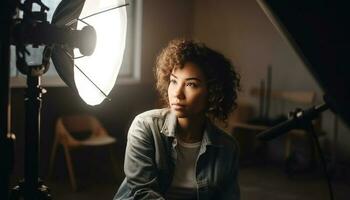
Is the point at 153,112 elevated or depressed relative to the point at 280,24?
depressed

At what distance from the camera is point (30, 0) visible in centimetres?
66

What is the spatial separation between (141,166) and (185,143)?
18 centimetres

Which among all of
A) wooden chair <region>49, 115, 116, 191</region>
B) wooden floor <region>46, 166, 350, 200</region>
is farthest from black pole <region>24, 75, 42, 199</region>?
wooden chair <region>49, 115, 116, 191</region>

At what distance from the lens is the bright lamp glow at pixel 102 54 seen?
853 millimetres

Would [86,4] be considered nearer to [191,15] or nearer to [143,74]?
[143,74]

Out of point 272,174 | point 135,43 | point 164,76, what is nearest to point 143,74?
point 135,43

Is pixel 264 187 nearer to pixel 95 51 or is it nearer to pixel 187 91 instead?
pixel 187 91

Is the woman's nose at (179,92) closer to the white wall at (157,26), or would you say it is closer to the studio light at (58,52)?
the studio light at (58,52)

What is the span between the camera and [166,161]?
1299 mm

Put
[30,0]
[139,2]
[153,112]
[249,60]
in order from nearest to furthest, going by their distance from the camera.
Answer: [30,0]
[153,112]
[139,2]
[249,60]

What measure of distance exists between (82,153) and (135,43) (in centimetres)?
126

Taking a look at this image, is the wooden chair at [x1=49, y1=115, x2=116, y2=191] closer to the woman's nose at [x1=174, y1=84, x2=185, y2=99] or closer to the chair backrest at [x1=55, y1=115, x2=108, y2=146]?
the chair backrest at [x1=55, y1=115, x2=108, y2=146]

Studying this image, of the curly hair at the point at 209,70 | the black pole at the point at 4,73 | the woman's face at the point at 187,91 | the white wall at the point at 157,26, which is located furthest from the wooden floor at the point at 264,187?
the black pole at the point at 4,73

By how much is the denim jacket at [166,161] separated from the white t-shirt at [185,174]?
0.02m
